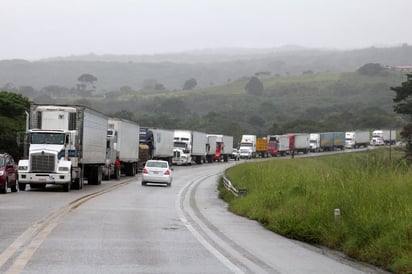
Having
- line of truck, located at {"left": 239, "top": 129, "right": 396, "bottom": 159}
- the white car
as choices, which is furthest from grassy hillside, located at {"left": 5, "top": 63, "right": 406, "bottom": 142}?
the white car

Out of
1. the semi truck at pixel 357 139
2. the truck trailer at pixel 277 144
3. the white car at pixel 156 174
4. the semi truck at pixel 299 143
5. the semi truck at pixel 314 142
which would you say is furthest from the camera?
the semi truck at pixel 357 139

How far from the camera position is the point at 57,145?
34469mm

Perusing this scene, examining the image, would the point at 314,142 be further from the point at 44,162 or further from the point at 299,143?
the point at 44,162

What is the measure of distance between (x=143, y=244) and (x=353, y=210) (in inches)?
184

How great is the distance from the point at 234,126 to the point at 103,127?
103 m

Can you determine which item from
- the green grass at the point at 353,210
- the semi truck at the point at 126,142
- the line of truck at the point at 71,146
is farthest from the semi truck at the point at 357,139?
the green grass at the point at 353,210

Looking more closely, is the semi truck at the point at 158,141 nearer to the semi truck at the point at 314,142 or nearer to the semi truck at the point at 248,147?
the semi truck at the point at 248,147

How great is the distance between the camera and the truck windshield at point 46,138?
113 ft

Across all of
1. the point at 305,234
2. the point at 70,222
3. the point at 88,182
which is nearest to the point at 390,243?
the point at 305,234

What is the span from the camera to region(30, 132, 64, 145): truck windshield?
3450cm

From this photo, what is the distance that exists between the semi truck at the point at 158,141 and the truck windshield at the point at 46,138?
2916 centimetres

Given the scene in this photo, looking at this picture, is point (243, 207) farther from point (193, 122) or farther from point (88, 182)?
point (193, 122)

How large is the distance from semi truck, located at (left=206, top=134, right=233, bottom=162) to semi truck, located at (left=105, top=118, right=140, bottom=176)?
34.3 metres

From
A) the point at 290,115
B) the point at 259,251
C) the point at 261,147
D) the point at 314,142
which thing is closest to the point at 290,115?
the point at 290,115
